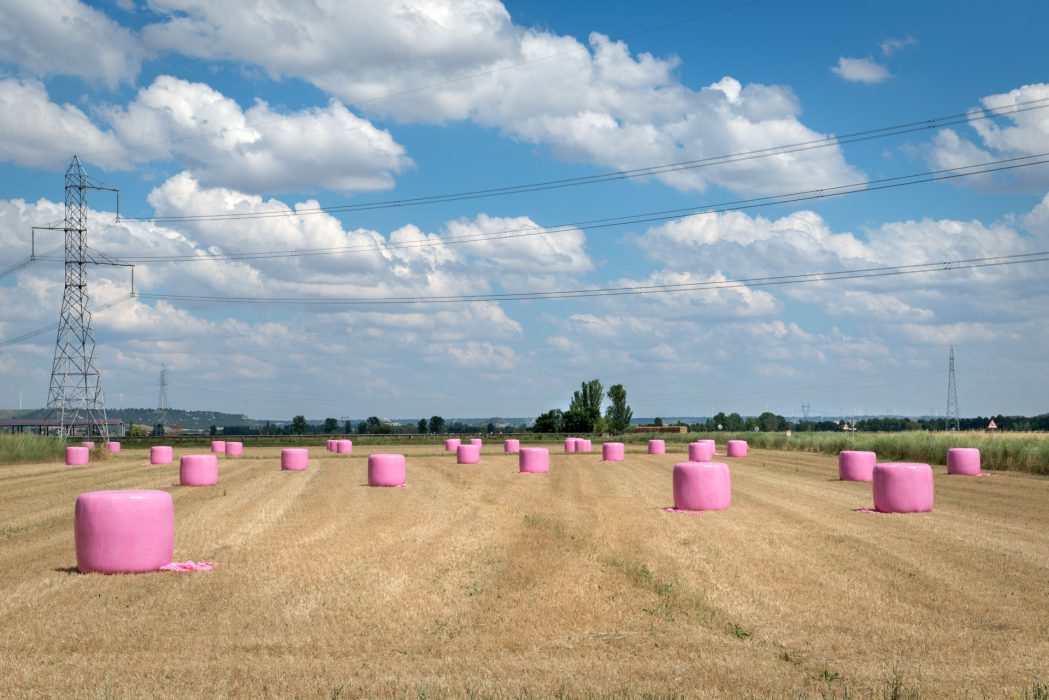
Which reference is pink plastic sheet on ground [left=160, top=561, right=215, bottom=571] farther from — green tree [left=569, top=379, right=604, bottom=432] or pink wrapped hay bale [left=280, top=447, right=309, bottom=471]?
green tree [left=569, top=379, right=604, bottom=432]

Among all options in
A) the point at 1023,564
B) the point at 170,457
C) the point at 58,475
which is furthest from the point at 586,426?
the point at 1023,564

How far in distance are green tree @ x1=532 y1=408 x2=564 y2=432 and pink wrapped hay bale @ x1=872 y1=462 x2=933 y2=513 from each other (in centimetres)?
12005

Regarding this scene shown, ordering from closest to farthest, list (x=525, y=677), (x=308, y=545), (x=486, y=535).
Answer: (x=525, y=677)
(x=308, y=545)
(x=486, y=535)

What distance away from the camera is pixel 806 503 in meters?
23.6

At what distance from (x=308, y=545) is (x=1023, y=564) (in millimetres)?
10658

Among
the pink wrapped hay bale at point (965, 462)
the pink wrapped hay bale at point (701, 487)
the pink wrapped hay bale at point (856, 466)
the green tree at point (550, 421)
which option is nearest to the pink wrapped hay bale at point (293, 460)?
the pink wrapped hay bale at point (856, 466)

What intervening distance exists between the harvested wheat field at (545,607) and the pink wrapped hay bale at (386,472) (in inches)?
336

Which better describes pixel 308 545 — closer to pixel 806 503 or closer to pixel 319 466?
pixel 806 503

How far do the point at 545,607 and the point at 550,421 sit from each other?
13113 cm

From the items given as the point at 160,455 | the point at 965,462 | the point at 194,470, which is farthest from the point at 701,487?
the point at 160,455

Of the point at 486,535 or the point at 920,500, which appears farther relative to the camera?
the point at 920,500

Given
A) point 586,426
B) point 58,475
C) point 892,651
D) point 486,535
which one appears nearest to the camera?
point 892,651

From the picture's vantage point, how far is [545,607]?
11602mm

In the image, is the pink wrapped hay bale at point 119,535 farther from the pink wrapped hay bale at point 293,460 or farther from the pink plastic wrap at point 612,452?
the pink plastic wrap at point 612,452
